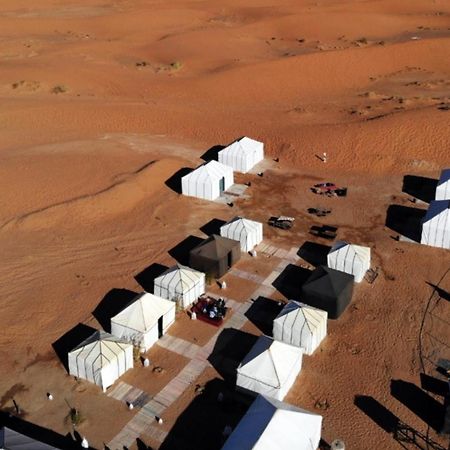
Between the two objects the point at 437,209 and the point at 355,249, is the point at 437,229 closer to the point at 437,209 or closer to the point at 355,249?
the point at 437,209

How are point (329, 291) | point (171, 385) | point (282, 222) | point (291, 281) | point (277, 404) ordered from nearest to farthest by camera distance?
point (277, 404) < point (171, 385) < point (329, 291) < point (291, 281) < point (282, 222)

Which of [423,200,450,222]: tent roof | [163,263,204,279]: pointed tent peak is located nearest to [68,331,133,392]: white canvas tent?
[163,263,204,279]: pointed tent peak

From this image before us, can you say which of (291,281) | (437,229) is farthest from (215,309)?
(437,229)

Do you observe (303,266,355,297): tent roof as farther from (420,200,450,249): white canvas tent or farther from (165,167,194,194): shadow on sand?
(165,167,194,194): shadow on sand

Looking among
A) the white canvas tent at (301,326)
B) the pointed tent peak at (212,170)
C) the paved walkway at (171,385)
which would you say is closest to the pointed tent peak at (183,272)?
the paved walkway at (171,385)

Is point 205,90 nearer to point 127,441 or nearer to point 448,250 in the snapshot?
point 448,250

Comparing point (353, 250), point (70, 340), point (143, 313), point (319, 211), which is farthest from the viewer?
point (319, 211)

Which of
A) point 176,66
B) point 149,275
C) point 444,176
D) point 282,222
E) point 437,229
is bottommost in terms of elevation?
point 149,275

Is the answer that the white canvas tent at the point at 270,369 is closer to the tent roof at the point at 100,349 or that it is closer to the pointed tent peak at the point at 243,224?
the tent roof at the point at 100,349
